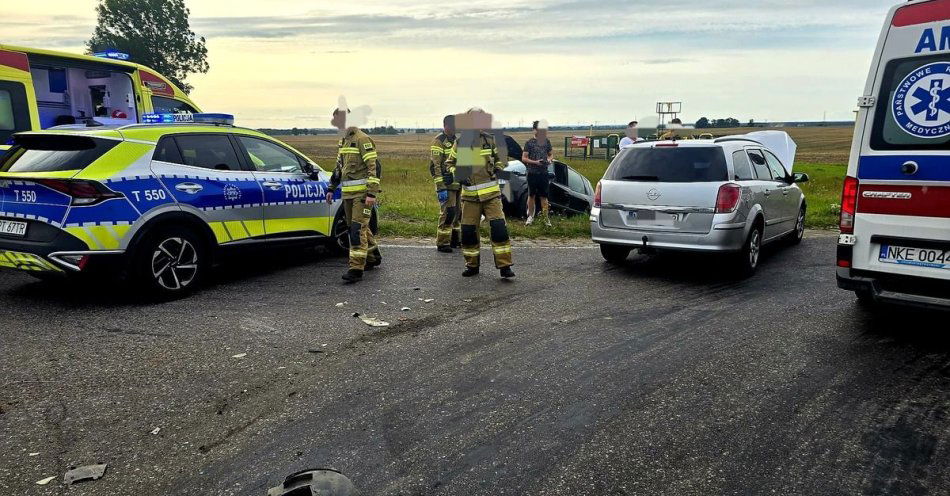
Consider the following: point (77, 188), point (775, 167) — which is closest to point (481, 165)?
point (77, 188)

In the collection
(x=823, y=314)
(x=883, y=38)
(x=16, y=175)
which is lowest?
(x=823, y=314)

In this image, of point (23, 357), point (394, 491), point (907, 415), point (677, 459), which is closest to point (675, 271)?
point (907, 415)

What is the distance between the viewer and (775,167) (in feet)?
29.7

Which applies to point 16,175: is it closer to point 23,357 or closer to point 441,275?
point 23,357

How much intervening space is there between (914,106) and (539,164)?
22.4 ft

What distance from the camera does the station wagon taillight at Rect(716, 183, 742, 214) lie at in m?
7.09

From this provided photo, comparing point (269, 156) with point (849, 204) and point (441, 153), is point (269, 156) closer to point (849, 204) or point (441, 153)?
point (441, 153)

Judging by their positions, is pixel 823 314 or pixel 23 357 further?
pixel 823 314

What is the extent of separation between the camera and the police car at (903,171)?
4707 millimetres

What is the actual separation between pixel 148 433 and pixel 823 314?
547 centimetres

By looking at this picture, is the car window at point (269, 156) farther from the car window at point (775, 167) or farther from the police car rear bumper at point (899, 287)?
the car window at point (775, 167)

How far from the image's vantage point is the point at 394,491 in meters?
2.95

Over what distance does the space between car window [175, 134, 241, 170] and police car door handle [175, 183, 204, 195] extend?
25 centimetres

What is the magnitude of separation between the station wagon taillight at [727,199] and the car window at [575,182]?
5545 mm
